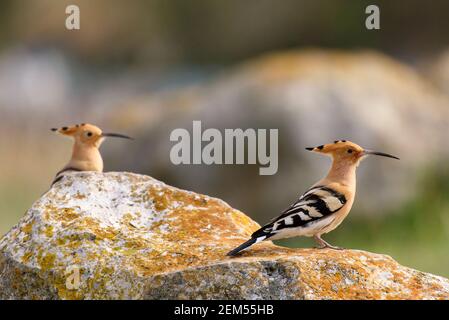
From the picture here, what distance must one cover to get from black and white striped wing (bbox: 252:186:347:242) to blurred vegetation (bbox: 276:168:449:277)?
6595mm

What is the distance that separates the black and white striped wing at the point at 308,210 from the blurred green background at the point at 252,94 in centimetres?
578

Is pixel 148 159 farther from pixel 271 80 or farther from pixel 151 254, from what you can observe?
pixel 151 254

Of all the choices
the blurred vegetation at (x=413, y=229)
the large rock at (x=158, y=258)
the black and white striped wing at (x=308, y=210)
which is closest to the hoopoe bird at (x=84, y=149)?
the large rock at (x=158, y=258)

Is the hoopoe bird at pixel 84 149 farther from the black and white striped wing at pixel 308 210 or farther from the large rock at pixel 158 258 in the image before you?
the black and white striped wing at pixel 308 210

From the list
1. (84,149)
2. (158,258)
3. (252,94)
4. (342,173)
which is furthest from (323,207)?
(252,94)

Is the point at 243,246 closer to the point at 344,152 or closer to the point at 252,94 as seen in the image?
the point at 344,152

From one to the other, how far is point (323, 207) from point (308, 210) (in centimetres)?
14

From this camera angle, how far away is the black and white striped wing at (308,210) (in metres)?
5.52

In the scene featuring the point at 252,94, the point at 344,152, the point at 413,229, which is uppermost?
the point at 252,94

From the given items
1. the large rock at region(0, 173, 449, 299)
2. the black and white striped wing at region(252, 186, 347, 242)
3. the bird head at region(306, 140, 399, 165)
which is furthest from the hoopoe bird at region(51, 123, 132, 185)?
the black and white striped wing at region(252, 186, 347, 242)

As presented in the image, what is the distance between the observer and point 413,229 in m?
13.5

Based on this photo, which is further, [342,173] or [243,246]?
[342,173]

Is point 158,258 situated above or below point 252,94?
below
